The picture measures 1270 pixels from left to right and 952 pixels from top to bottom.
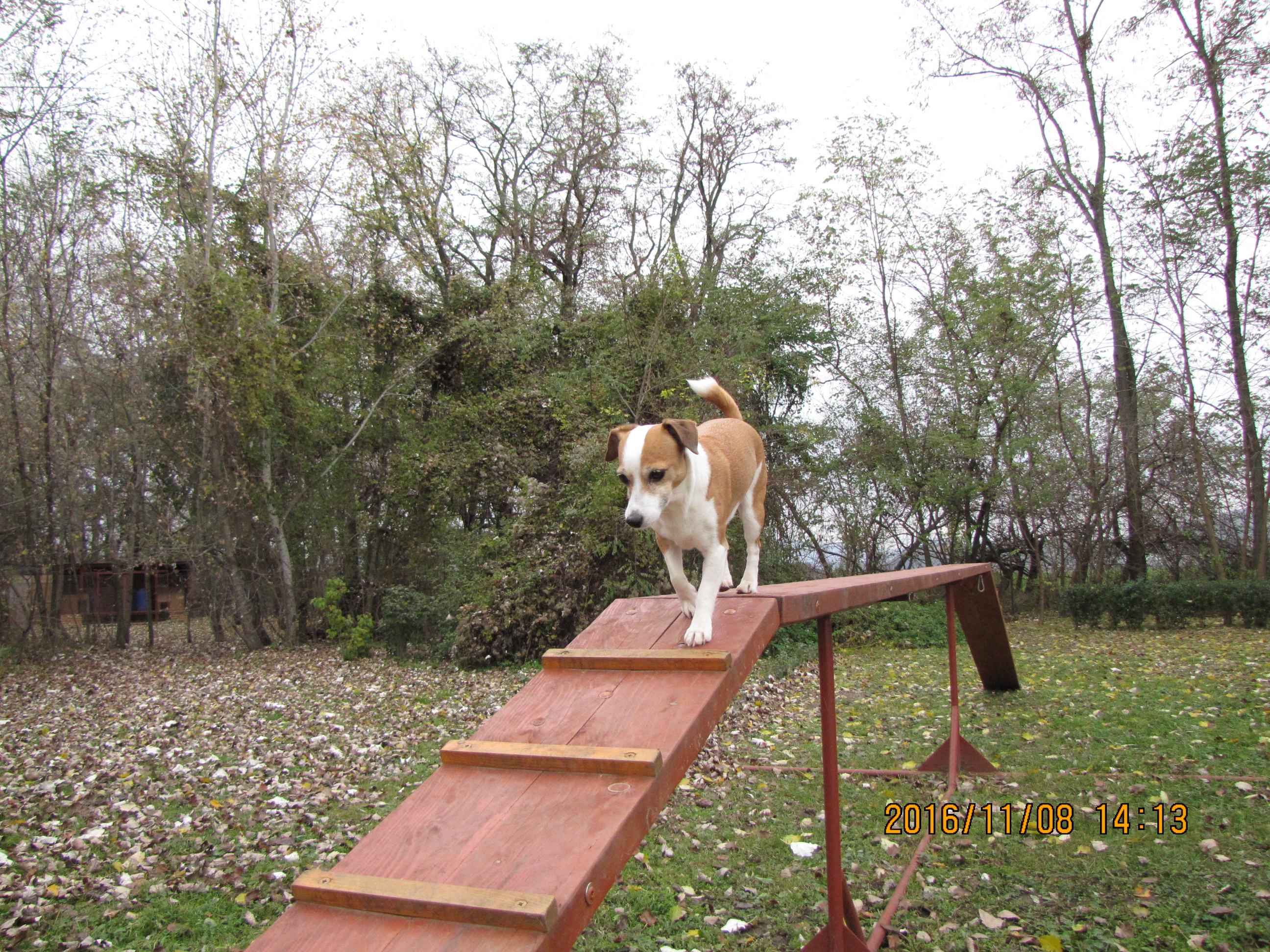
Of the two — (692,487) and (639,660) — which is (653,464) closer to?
(692,487)

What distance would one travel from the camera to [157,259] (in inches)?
414

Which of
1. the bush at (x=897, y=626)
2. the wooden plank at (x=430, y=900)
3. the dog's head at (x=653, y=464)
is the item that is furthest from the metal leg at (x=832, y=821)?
the bush at (x=897, y=626)

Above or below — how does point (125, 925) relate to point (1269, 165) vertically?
below

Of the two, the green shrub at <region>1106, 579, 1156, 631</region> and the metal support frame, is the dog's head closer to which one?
the metal support frame

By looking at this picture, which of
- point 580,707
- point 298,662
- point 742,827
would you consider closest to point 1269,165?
point 742,827

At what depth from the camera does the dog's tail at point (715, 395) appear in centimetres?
319

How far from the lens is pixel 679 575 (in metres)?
2.90

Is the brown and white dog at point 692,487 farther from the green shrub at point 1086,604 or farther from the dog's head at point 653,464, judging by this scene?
the green shrub at point 1086,604

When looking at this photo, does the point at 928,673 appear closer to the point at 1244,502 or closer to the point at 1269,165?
the point at 1244,502

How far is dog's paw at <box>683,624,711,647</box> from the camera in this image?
2.58 m

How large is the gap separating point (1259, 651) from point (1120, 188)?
796 centimetres

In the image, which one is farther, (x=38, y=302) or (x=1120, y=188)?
(x=1120, y=188)

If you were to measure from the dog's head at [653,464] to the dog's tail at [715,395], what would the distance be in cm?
57

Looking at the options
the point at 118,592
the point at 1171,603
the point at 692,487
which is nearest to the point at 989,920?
the point at 692,487
